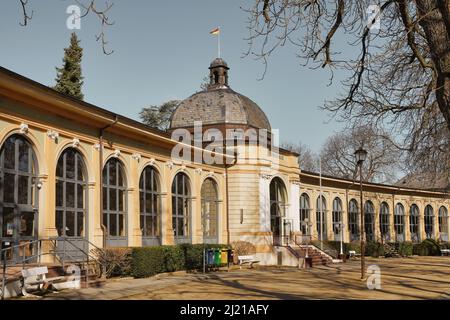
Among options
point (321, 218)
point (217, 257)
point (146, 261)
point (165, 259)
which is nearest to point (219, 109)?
point (217, 257)

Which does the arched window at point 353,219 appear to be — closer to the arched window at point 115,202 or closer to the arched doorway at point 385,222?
the arched doorway at point 385,222

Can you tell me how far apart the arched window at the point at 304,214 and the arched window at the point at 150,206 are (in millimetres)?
17392

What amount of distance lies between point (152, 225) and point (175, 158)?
3.94 metres

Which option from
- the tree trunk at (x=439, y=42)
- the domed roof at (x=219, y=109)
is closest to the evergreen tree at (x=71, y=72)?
the domed roof at (x=219, y=109)

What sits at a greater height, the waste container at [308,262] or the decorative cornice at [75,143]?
the decorative cornice at [75,143]

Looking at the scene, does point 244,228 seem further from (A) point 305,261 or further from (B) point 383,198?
(B) point 383,198

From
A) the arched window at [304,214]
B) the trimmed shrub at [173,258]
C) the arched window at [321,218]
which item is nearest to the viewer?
the trimmed shrub at [173,258]

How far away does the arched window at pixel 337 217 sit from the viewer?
49.6 metres

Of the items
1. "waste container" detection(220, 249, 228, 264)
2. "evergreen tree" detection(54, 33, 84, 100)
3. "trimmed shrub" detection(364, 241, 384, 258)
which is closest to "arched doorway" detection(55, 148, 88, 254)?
"waste container" detection(220, 249, 228, 264)

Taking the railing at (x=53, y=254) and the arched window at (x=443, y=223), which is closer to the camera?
the railing at (x=53, y=254)

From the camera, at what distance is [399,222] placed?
58.0m

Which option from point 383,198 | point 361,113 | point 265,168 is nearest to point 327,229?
point 383,198

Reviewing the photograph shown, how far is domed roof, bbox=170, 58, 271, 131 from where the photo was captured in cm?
3959

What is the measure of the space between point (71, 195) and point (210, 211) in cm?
1329
